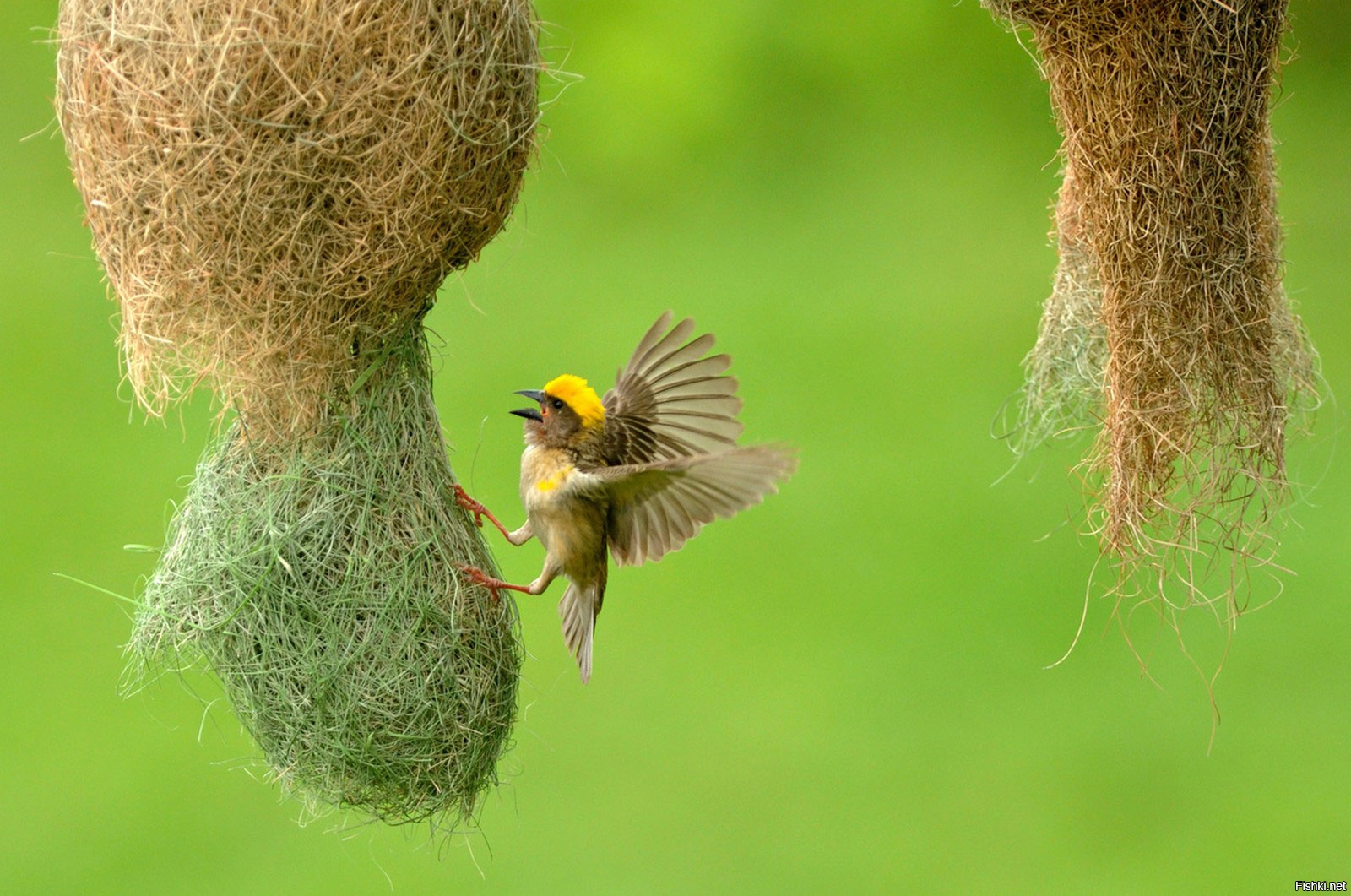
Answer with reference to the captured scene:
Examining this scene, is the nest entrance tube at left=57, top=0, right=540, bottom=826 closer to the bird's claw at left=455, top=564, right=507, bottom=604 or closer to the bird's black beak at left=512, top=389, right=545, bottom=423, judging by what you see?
the bird's claw at left=455, top=564, right=507, bottom=604

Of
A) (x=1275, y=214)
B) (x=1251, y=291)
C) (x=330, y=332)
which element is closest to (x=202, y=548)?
(x=330, y=332)

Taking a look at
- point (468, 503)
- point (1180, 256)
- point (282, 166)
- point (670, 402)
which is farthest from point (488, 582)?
point (1180, 256)

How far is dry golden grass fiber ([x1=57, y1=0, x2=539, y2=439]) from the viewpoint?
227cm

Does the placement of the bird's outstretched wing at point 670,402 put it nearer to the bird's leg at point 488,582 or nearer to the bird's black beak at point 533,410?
the bird's black beak at point 533,410

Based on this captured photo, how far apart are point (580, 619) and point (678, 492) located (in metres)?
0.49

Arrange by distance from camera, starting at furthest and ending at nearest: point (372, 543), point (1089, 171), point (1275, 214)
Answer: point (1275, 214)
point (1089, 171)
point (372, 543)

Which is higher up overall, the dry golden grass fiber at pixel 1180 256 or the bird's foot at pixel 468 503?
the dry golden grass fiber at pixel 1180 256

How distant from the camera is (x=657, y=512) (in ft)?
8.75

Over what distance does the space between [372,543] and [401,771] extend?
425mm

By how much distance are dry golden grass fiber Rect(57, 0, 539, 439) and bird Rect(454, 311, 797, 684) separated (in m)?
0.36

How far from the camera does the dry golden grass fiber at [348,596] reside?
2.55m

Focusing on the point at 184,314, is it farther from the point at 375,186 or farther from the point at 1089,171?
the point at 1089,171

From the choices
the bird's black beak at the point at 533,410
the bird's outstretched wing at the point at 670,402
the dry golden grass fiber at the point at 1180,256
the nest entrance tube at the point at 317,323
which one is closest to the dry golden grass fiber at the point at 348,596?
the nest entrance tube at the point at 317,323

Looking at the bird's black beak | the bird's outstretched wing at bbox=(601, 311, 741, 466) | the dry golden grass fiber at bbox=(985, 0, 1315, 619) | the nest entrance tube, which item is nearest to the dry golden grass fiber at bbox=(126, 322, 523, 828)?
the nest entrance tube
